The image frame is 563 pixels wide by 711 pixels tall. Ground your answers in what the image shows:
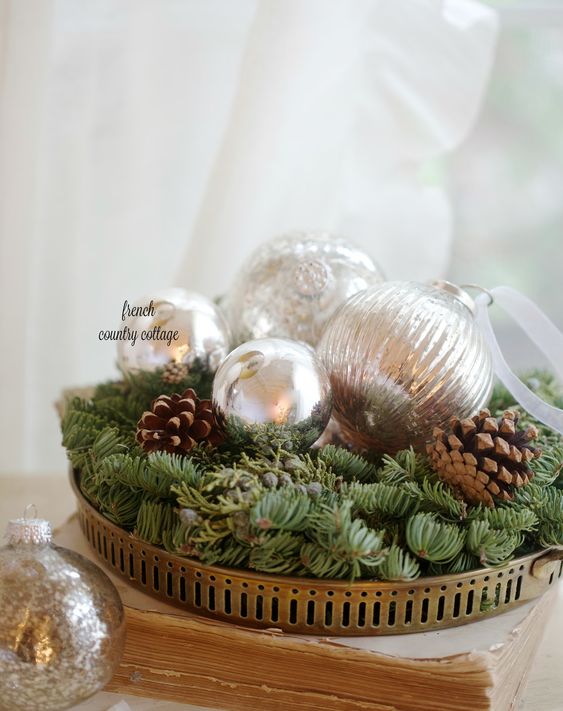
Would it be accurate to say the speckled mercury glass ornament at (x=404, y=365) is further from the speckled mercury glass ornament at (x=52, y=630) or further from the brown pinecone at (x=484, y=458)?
the speckled mercury glass ornament at (x=52, y=630)

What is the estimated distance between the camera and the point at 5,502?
3.30ft

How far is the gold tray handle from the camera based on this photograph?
2.04ft

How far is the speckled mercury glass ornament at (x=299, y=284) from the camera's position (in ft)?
2.71

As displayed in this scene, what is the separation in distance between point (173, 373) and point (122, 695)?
29 centimetres

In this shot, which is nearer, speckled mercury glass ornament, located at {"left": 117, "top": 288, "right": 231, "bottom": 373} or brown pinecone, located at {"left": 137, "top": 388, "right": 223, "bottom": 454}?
brown pinecone, located at {"left": 137, "top": 388, "right": 223, "bottom": 454}

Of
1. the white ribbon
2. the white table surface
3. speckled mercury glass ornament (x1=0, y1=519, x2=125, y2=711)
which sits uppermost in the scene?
the white ribbon

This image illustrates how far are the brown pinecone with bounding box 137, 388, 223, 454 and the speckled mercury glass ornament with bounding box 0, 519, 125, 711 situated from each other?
132 mm

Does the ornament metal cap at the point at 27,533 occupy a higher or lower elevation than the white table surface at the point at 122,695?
higher

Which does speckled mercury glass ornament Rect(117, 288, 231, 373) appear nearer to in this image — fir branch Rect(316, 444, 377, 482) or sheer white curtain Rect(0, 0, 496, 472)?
fir branch Rect(316, 444, 377, 482)

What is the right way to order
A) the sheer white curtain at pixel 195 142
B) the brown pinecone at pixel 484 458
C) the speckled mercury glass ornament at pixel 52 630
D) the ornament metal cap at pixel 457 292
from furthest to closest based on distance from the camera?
the sheer white curtain at pixel 195 142, the ornament metal cap at pixel 457 292, the brown pinecone at pixel 484 458, the speckled mercury glass ornament at pixel 52 630

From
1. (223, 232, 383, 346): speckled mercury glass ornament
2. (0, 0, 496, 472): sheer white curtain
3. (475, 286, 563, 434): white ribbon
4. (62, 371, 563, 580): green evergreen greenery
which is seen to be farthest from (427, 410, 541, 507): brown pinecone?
(0, 0, 496, 472): sheer white curtain

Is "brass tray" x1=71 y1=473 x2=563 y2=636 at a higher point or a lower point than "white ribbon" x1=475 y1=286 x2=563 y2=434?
lower

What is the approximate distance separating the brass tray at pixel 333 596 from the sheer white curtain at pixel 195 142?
729mm

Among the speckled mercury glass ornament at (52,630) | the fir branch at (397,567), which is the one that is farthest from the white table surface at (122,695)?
the fir branch at (397,567)
